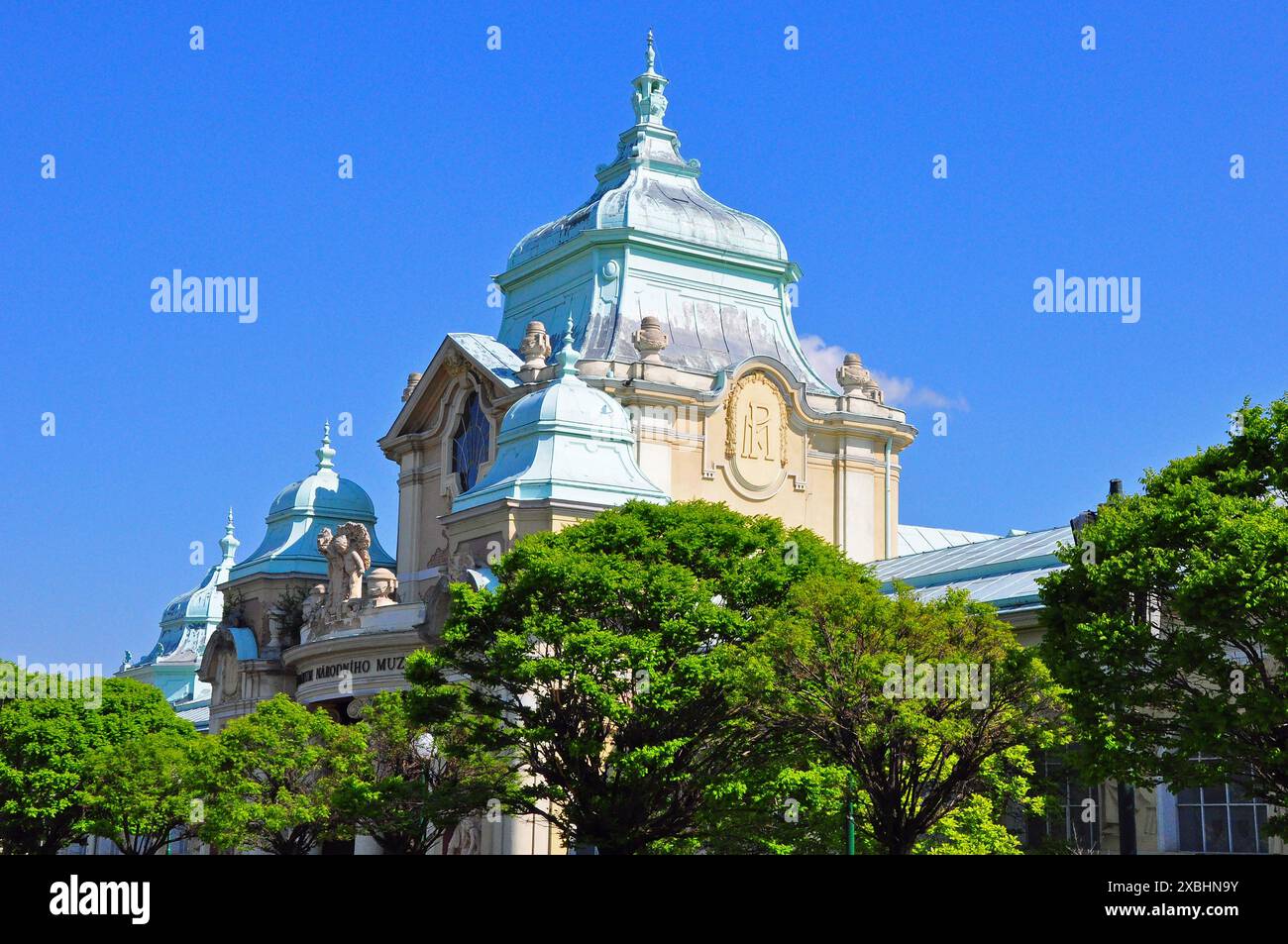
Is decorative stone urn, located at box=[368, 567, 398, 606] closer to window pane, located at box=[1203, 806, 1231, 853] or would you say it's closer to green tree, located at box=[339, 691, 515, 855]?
green tree, located at box=[339, 691, 515, 855]

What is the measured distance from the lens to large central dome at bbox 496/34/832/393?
70.8 m

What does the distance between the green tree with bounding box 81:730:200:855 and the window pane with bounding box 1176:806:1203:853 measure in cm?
3064

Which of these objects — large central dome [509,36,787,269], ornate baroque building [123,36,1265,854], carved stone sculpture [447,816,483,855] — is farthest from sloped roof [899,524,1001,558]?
carved stone sculpture [447,816,483,855]

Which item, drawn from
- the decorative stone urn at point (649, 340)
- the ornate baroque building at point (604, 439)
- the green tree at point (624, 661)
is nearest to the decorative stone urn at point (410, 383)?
the ornate baroque building at point (604, 439)

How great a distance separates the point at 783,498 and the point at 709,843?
95.6 ft

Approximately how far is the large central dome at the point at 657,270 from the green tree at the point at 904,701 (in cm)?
2992

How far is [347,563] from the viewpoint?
6538cm

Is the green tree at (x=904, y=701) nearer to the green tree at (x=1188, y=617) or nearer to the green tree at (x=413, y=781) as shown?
the green tree at (x=1188, y=617)

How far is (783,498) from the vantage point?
69750 millimetres

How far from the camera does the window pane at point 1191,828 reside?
45.9 m
